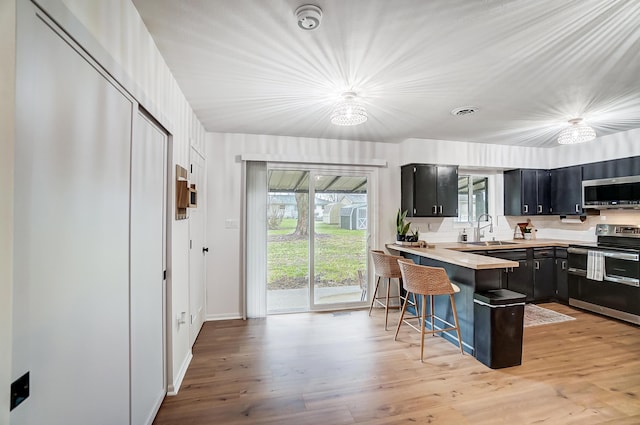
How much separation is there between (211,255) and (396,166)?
3009 millimetres

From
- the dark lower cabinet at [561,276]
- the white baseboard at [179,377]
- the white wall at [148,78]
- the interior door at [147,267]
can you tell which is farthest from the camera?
the dark lower cabinet at [561,276]

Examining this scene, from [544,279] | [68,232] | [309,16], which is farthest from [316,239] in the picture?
[544,279]

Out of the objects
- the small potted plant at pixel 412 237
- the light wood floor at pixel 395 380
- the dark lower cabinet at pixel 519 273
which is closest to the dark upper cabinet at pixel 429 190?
the small potted plant at pixel 412 237

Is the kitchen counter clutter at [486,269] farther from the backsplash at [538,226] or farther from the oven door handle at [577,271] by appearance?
the backsplash at [538,226]

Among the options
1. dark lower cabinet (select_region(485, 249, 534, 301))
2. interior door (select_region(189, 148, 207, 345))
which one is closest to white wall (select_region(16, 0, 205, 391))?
interior door (select_region(189, 148, 207, 345))

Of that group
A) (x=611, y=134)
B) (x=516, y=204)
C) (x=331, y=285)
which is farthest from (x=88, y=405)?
(x=611, y=134)

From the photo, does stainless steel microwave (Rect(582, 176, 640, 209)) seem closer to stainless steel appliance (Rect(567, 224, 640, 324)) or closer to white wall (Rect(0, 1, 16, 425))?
stainless steel appliance (Rect(567, 224, 640, 324))

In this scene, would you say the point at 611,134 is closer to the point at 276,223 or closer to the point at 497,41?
the point at 497,41

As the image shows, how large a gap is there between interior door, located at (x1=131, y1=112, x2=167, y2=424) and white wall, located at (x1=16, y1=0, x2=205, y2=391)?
110 mm

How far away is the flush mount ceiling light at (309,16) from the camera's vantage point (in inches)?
59.2

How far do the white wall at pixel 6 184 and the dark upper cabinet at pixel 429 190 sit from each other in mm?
4022

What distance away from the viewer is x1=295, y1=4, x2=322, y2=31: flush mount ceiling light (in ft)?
4.93

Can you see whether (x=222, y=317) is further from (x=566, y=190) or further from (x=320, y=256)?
(x=566, y=190)

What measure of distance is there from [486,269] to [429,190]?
5.43ft
